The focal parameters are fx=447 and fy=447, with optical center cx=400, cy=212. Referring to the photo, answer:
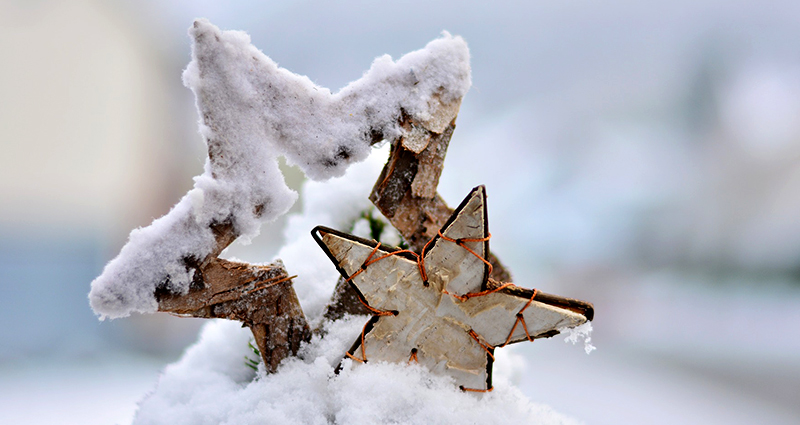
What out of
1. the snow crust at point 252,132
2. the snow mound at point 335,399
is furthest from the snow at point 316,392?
the snow crust at point 252,132

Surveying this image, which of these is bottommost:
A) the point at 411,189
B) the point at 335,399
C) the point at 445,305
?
the point at 335,399

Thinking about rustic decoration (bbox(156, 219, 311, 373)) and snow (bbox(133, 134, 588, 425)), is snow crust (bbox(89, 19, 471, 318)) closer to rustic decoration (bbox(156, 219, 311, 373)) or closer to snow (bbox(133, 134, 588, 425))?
rustic decoration (bbox(156, 219, 311, 373))

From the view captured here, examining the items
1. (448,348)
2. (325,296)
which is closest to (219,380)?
(325,296)

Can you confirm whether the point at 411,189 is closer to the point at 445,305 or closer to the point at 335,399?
the point at 445,305

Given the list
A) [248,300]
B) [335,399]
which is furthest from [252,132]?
[335,399]

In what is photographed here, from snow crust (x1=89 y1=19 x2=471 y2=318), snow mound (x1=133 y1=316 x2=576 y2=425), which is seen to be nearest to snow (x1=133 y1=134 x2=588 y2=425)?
snow mound (x1=133 y1=316 x2=576 y2=425)

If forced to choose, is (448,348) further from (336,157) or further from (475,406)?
(336,157)
